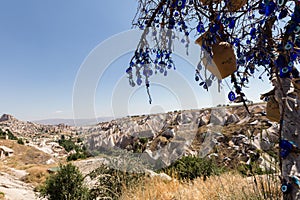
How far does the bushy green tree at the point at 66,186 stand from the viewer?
13.5ft

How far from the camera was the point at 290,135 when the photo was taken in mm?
876

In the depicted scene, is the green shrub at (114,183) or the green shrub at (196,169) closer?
the green shrub at (114,183)

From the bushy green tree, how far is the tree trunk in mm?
3979

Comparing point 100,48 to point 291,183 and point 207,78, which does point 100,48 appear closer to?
point 207,78

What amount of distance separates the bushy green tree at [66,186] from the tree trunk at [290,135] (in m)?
3.98

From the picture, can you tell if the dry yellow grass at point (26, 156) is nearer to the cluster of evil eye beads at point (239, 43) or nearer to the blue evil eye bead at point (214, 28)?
the cluster of evil eye beads at point (239, 43)

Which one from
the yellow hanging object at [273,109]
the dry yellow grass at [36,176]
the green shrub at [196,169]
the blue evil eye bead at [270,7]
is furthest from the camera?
the dry yellow grass at [36,176]

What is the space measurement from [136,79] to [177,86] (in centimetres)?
252

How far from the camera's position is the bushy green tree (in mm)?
4102

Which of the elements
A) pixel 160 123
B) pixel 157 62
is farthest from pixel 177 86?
pixel 160 123

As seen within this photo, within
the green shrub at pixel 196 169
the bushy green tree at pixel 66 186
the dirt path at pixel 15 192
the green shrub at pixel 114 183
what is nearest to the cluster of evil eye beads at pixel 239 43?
the green shrub at pixel 114 183

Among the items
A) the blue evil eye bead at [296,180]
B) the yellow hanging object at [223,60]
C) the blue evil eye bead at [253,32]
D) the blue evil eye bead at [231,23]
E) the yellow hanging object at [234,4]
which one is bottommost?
the blue evil eye bead at [296,180]

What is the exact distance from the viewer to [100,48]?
3.42 m

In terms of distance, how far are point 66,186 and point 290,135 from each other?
14.3ft
